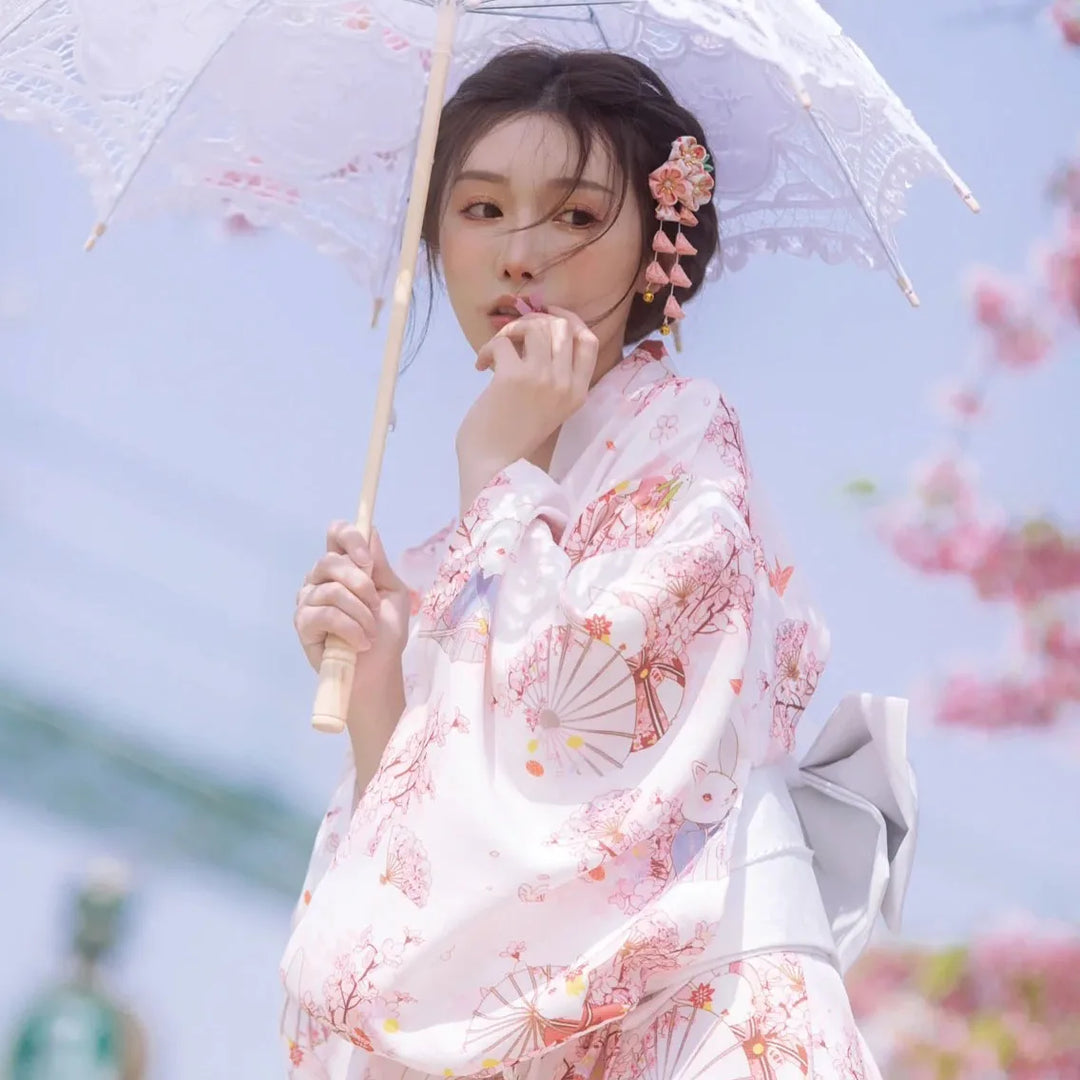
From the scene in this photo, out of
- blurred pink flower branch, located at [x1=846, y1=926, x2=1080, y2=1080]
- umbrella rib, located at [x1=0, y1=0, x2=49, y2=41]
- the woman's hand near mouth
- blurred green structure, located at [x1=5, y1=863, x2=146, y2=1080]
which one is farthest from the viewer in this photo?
blurred green structure, located at [x1=5, y1=863, x2=146, y2=1080]

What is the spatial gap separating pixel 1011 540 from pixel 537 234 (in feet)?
8.51

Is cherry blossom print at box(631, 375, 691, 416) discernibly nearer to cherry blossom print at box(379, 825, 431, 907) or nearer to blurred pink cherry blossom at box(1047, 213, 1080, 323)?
cherry blossom print at box(379, 825, 431, 907)

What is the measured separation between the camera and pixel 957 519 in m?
4.11

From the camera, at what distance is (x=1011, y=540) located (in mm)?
A: 4074

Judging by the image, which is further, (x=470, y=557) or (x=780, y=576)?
(x=780, y=576)

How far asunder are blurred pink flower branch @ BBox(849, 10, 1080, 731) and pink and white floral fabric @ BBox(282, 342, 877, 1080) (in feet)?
8.25

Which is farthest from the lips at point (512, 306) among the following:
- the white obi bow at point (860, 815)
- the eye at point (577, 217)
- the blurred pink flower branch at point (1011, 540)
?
the blurred pink flower branch at point (1011, 540)

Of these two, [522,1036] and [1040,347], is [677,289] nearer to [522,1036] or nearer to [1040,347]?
[522,1036]

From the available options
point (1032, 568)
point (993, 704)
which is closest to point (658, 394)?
point (993, 704)

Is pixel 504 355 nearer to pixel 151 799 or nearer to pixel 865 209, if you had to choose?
pixel 865 209

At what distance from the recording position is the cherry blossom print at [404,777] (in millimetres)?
1434

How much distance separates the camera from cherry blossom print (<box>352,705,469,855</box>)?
1.43 meters

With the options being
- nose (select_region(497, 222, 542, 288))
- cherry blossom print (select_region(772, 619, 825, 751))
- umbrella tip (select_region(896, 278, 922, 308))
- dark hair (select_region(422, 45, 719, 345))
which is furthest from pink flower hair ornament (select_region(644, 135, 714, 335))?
cherry blossom print (select_region(772, 619, 825, 751))

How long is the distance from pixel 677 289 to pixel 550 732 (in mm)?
746
